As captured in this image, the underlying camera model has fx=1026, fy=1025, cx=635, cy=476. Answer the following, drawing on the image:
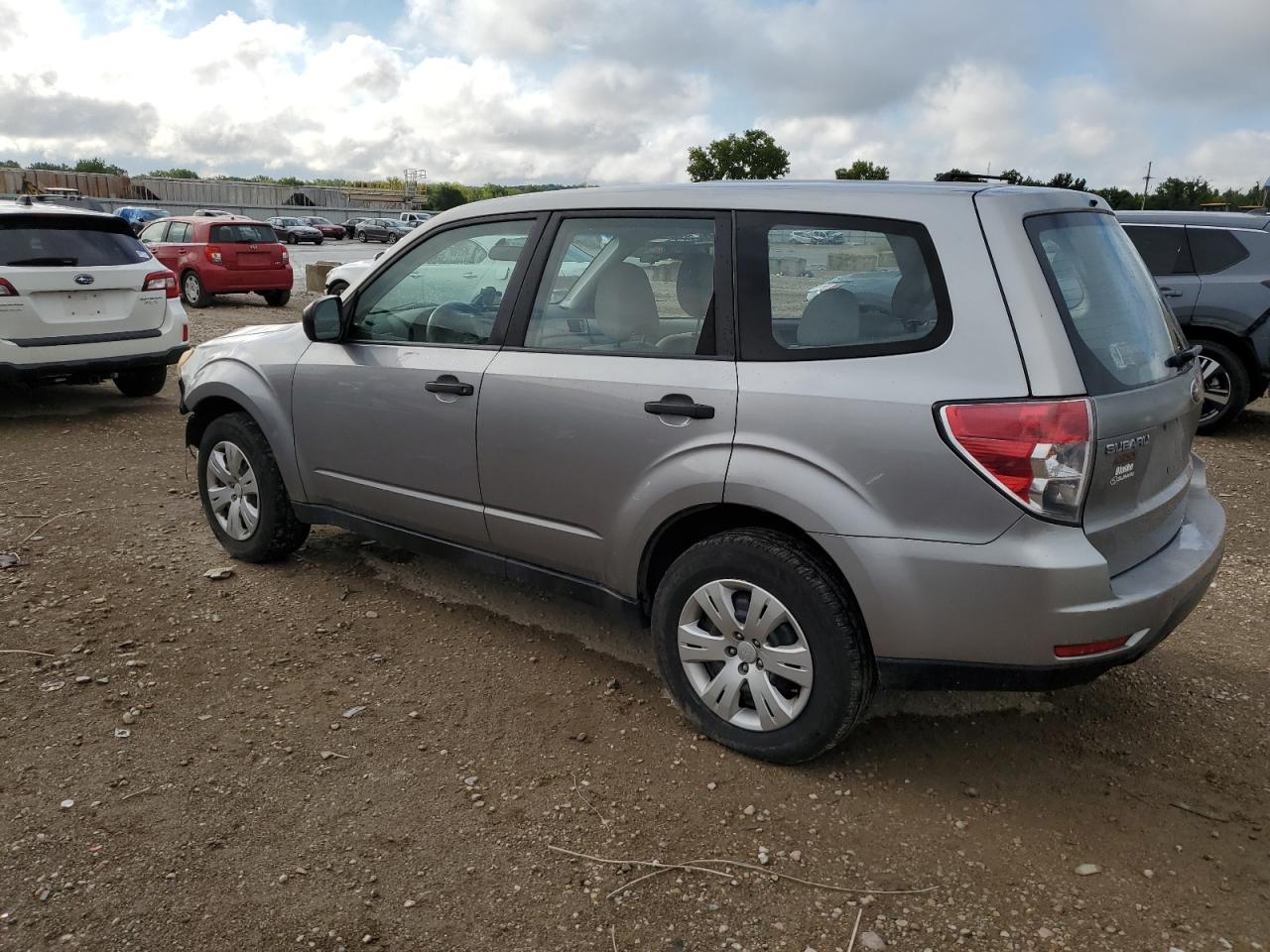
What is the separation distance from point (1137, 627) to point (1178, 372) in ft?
2.94

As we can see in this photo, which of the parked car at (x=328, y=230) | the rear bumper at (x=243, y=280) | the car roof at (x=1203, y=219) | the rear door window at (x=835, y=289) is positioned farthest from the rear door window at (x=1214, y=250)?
the parked car at (x=328, y=230)

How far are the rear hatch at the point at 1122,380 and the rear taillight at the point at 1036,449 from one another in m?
0.05

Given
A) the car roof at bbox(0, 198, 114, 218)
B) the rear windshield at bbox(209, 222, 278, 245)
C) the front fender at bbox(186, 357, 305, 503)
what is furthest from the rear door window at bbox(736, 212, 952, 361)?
the rear windshield at bbox(209, 222, 278, 245)

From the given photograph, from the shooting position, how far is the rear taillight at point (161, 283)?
27.1 ft

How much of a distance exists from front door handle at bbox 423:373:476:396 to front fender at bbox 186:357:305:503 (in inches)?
38.7

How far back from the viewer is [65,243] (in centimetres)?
788

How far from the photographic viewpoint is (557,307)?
3.69m

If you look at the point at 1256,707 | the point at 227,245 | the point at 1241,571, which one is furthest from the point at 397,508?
the point at 227,245

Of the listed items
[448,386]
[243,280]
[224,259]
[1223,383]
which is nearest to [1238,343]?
[1223,383]

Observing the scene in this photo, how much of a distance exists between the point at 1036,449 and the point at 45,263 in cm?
754

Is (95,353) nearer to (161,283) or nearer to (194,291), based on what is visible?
(161,283)

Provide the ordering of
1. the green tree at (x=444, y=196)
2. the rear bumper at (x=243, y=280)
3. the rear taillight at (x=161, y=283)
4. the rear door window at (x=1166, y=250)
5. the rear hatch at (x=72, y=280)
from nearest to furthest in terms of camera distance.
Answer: the rear hatch at (x=72, y=280) → the rear taillight at (x=161, y=283) → the rear door window at (x=1166, y=250) → the rear bumper at (x=243, y=280) → the green tree at (x=444, y=196)

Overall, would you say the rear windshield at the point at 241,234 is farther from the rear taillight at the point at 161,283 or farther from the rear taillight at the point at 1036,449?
the rear taillight at the point at 1036,449

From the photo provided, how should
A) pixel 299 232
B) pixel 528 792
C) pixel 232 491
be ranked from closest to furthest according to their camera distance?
pixel 528 792
pixel 232 491
pixel 299 232
